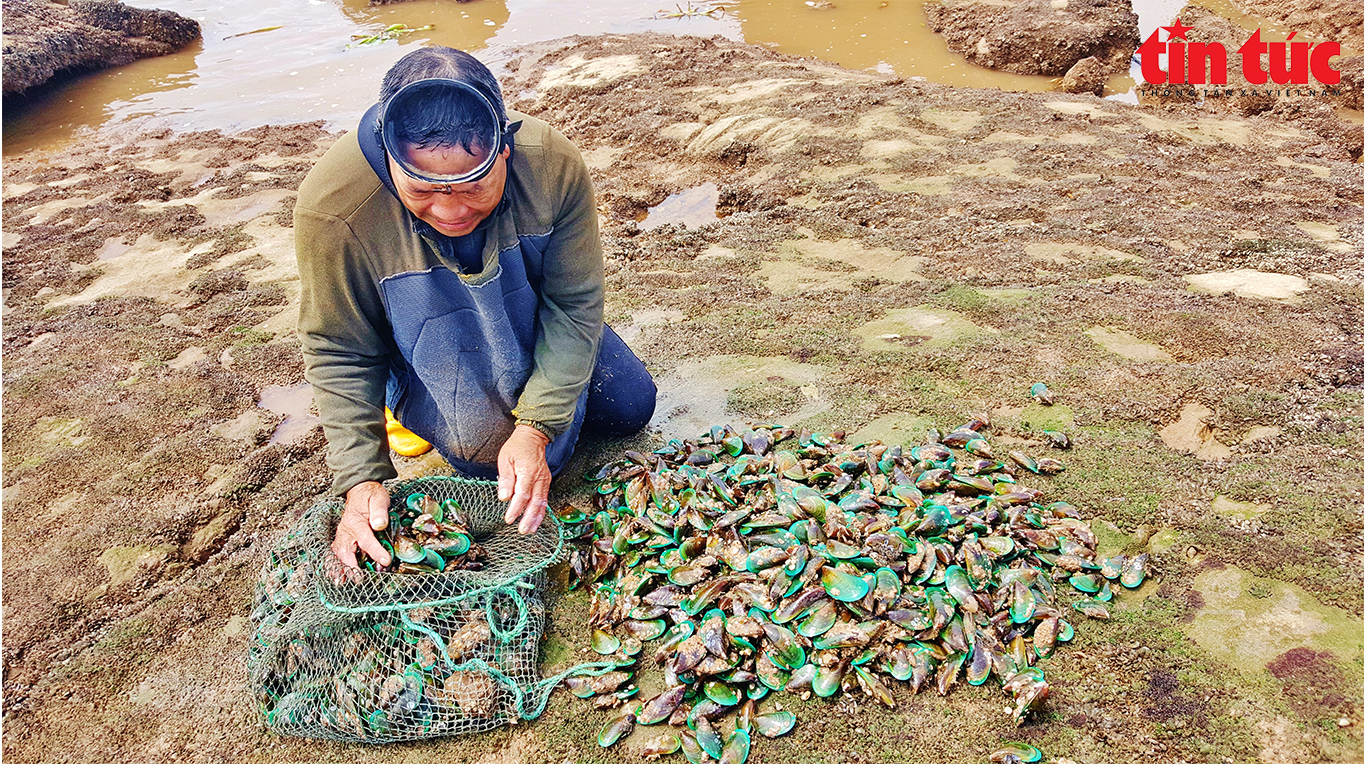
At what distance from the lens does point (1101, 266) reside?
4.71 metres

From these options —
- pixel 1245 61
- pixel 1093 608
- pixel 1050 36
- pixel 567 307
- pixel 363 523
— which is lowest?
pixel 1093 608

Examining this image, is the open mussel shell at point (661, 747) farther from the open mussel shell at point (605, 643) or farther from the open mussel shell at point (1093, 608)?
the open mussel shell at point (1093, 608)

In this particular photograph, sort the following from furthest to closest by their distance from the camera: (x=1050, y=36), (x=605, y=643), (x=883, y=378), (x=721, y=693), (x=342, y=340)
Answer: (x=1050, y=36) < (x=883, y=378) < (x=342, y=340) < (x=605, y=643) < (x=721, y=693)

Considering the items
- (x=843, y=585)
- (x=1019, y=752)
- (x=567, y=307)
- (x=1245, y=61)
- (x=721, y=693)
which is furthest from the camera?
(x=1245, y=61)

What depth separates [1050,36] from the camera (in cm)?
1072

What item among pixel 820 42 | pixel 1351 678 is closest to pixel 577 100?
pixel 820 42

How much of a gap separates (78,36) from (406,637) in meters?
15.9

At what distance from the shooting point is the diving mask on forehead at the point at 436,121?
2.03 m

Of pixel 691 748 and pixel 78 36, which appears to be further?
pixel 78 36

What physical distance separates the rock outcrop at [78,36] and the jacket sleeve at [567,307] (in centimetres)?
1353

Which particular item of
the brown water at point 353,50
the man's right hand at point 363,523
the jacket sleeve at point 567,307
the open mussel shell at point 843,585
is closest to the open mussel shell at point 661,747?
the open mussel shell at point 843,585

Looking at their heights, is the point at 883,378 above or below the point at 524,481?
below

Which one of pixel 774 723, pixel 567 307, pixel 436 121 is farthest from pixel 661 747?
pixel 436 121

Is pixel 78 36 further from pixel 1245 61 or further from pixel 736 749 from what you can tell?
pixel 1245 61
